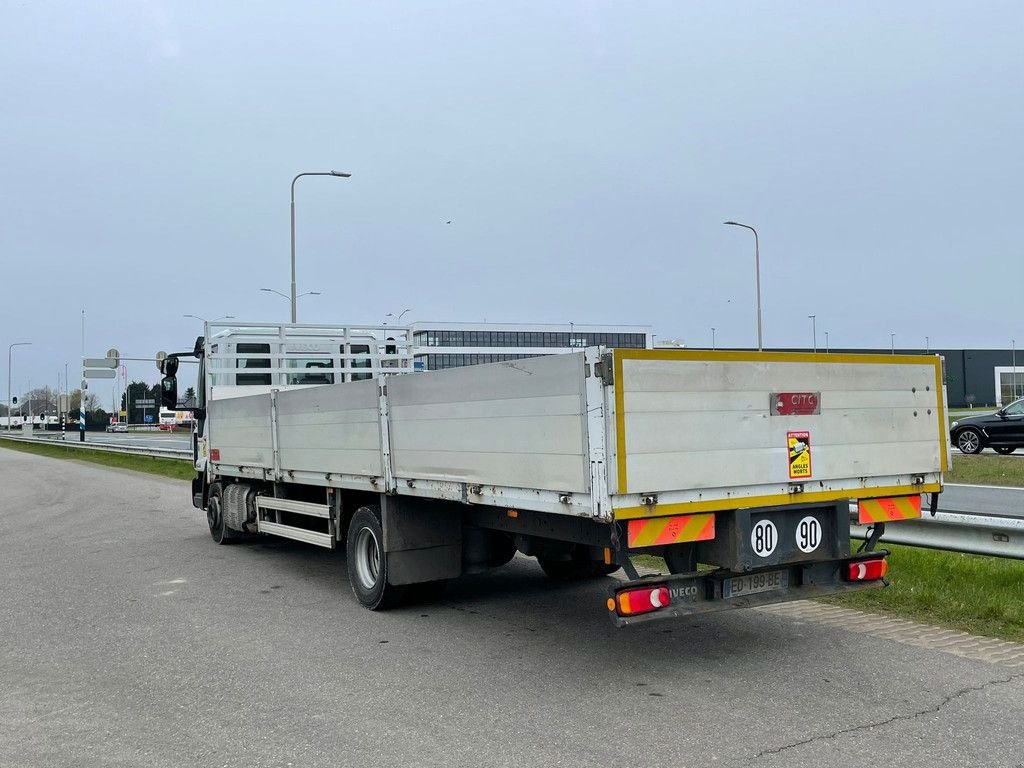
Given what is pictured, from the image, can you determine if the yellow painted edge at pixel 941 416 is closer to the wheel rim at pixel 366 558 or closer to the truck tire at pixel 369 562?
the truck tire at pixel 369 562

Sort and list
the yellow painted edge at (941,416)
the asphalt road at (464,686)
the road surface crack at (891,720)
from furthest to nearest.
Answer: the yellow painted edge at (941,416) < the asphalt road at (464,686) < the road surface crack at (891,720)

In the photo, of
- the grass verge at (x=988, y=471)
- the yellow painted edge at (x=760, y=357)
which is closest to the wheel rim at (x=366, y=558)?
the yellow painted edge at (x=760, y=357)

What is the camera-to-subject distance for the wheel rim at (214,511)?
1164cm

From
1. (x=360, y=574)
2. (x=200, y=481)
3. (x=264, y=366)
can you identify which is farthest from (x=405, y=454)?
(x=200, y=481)

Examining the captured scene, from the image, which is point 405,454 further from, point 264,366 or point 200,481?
point 200,481

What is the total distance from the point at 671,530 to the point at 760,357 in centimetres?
121

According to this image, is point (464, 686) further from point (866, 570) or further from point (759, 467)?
point (866, 570)

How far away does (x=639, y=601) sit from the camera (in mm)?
5164

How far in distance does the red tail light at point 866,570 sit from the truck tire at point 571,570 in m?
2.79

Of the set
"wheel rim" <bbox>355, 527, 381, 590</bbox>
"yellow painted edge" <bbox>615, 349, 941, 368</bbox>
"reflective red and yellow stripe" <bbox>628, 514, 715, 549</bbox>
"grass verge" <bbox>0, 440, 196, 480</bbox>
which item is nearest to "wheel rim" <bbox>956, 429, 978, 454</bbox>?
"yellow painted edge" <bbox>615, 349, 941, 368</bbox>

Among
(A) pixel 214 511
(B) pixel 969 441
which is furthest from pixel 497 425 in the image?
(B) pixel 969 441

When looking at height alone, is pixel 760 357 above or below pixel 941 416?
above

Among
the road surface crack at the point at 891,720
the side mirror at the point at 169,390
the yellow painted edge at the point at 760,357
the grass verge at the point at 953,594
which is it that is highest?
the side mirror at the point at 169,390

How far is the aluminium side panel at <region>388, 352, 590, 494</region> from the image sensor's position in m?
5.06
